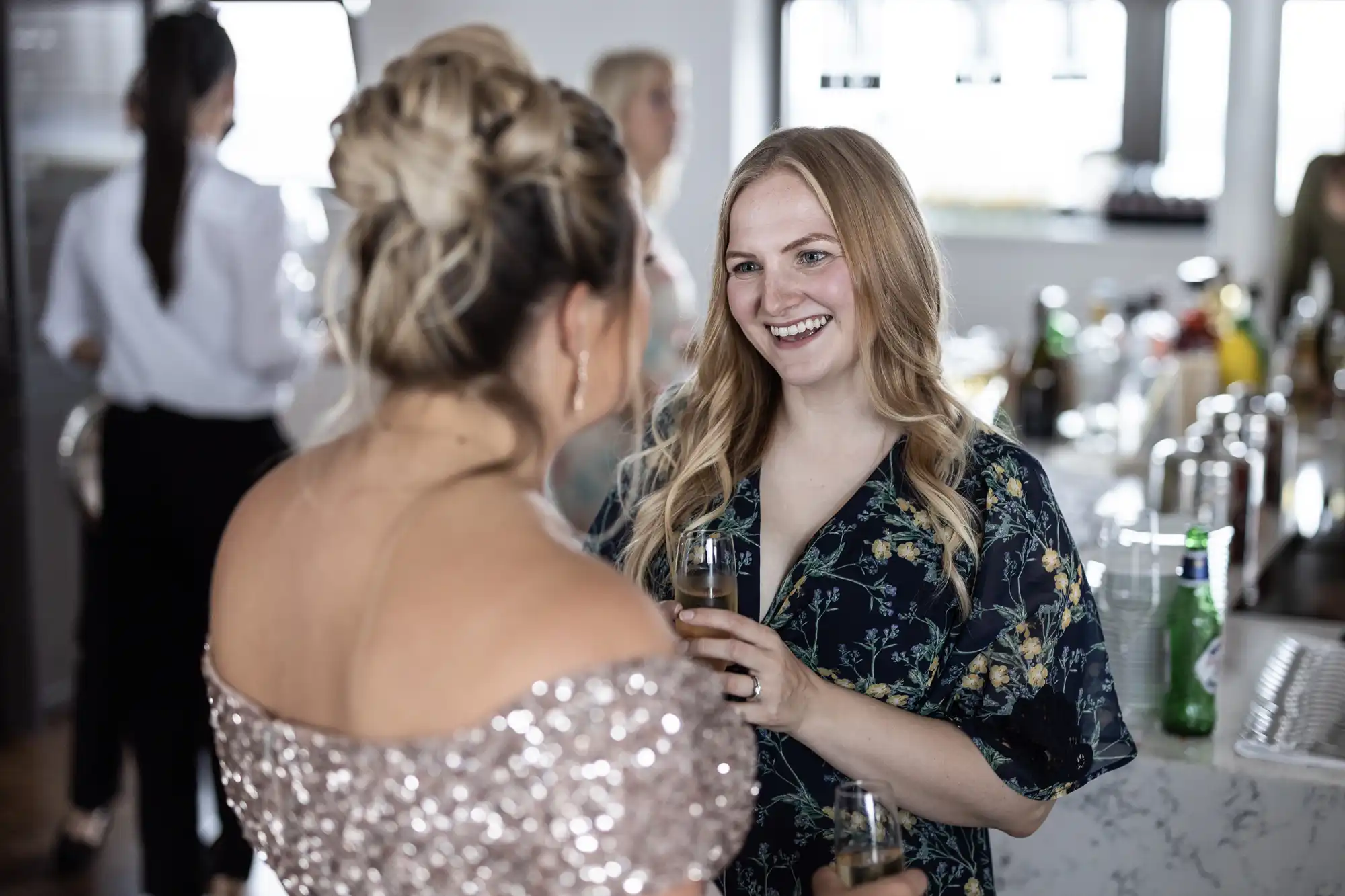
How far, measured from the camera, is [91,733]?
334 centimetres

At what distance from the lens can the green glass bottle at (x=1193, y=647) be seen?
178 cm

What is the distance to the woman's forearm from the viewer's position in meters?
1.52

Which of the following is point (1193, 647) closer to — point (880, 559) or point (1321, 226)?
point (880, 559)

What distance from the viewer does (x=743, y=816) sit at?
3.68 feet

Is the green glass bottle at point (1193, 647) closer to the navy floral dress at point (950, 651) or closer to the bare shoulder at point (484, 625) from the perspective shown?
the navy floral dress at point (950, 651)

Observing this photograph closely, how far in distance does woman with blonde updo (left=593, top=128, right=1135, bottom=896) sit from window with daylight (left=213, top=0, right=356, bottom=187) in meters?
3.61

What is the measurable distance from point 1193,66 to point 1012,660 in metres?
3.14

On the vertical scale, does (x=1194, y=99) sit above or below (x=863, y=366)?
above

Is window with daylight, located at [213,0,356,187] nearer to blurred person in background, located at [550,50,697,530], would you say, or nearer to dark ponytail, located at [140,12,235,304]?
blurred person in background, located at [550,50,697,530]

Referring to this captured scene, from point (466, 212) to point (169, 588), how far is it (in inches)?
94.4

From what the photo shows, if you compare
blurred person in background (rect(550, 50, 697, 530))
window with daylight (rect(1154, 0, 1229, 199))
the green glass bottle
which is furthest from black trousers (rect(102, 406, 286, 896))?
window with daylight (rect(1154, 0, 1229, 199))

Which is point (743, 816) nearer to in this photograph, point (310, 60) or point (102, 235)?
point (102, 235)

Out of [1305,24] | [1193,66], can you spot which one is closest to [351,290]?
[1305,24]

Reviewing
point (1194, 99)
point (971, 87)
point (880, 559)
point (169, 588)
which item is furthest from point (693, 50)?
point (880, 559)
